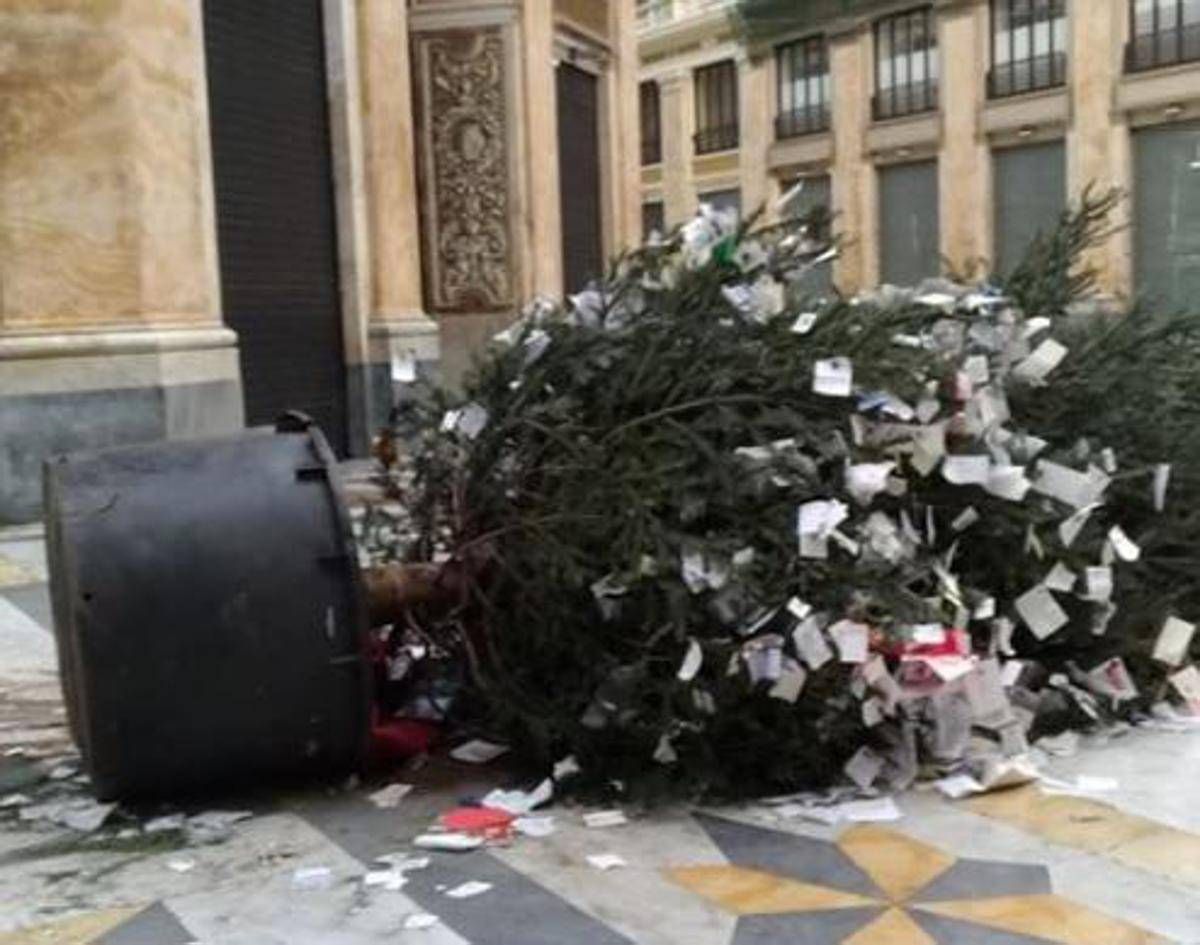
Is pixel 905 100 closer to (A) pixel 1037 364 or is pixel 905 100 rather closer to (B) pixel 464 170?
(B) pixel 464 170

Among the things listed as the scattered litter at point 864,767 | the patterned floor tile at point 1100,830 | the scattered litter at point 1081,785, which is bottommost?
the patterned floor tile at point 1100,830

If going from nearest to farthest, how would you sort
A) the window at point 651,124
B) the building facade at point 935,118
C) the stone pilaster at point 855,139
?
the building facade at point 935,118 < the stone pilaster at point 855,139 < the window at point 651,124

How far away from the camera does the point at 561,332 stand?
5.05 meters

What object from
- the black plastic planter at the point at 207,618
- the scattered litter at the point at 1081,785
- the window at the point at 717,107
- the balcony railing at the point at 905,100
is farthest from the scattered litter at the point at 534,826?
the window at the point at 717,107

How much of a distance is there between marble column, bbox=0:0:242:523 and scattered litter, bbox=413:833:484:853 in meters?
7.19

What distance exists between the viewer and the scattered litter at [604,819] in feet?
14.7

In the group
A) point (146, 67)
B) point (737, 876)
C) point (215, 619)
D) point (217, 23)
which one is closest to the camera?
point (737, 876)

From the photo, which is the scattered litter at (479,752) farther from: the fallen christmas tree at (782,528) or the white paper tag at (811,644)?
the white paper tag at (811,644)

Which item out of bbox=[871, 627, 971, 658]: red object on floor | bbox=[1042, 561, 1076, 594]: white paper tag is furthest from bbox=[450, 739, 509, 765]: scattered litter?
bbox=[1042, 561, 1076, 594]: white paper tag

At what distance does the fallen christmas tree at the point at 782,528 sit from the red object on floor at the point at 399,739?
17cm

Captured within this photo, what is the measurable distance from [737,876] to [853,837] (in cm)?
44

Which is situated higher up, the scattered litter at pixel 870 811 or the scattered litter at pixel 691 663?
the scattered litter at pixel 691 663

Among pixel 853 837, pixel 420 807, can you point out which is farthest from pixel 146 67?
pixel 853 837

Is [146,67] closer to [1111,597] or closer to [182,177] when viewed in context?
[182,177]
